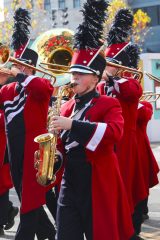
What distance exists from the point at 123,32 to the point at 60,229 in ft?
9.01

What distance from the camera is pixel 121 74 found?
6.35 m

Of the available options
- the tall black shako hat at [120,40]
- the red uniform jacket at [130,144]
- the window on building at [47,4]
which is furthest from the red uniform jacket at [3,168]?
the window on building at [47,4]

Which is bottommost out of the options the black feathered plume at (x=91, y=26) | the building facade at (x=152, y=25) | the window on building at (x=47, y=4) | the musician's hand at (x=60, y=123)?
the musician's hand at (x=60, y=123)

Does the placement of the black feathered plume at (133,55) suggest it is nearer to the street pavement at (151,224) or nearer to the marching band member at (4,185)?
the marching band member at (4,185)

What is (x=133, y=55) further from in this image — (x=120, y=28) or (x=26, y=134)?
(x=26, y=134)

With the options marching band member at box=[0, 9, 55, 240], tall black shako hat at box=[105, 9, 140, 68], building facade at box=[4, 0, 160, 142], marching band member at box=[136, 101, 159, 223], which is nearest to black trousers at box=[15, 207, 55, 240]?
marching band member at box=[0, 9, 55, 240]

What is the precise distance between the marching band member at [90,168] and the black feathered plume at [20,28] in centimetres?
159

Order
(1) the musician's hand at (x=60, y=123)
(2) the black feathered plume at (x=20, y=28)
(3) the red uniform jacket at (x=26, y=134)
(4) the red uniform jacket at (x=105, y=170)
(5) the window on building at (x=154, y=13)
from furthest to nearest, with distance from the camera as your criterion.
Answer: (5) the window on building at (x=154, y=13)
(2) the black feathered plume at (x=20, y=28)
(3) the red uniform jacket at (x=26, y=134)
(4) the red uniform jacket at (x=105, y=170)
(1) the musician's hand at (x=60, y=123)

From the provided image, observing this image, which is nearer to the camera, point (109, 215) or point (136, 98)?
point (109, 215)

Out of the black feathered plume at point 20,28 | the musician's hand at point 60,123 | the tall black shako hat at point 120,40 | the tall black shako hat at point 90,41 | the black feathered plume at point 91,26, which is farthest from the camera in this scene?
the tall black shako hat at point 120,40

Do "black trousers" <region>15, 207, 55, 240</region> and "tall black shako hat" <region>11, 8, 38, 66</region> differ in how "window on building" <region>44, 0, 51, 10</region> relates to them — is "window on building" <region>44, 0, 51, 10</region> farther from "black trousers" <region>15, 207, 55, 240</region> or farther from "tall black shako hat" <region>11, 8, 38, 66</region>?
"black trousers" <region>15, 207, 55, 240</region>

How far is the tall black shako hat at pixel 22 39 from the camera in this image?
579 centimetres

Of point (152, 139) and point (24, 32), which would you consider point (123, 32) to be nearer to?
point (24, 32)

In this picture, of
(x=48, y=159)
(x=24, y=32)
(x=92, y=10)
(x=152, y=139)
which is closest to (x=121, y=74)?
(x=24, y=32)
